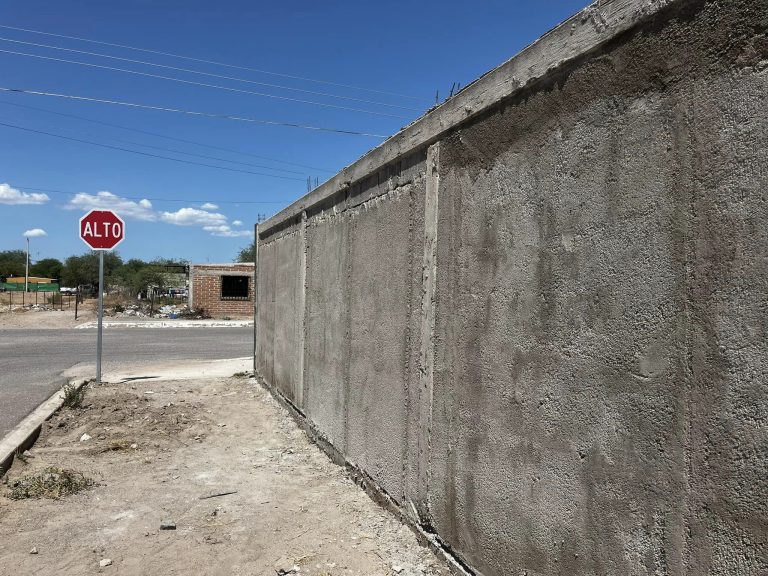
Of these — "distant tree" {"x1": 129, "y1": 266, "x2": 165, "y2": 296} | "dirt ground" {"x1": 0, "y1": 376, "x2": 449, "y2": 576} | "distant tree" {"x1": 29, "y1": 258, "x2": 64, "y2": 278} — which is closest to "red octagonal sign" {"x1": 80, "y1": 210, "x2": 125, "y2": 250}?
"dirt ground" {"x1": 0, "y1": 376, "x2": 449, "y2": 576}

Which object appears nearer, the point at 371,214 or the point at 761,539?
the point at 761,539

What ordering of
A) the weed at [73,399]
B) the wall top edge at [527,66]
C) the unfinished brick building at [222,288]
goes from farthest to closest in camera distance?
the unfinished brick building at [222,288]
the weed at [73,399]
the wall top edge at [527,66]

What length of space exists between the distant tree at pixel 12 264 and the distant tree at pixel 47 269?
1.71 m

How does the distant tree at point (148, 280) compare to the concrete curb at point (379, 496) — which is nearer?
the concrete curb at point (379, 496)

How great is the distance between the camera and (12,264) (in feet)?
321

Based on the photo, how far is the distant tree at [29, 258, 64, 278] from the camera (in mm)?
98062

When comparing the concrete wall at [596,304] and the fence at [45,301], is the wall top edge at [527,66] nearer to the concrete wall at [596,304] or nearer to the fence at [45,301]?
the concrete wall at [596,304]

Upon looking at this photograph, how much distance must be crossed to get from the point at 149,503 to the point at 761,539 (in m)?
4.13

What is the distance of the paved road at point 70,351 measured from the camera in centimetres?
859

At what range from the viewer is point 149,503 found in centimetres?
450

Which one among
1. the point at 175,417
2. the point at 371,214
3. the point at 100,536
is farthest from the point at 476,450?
the point at 175,417

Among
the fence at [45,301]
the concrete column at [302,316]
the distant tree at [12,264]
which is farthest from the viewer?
the distant tree at [12,264]

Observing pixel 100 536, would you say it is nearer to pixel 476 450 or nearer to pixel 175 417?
pixel 476 450

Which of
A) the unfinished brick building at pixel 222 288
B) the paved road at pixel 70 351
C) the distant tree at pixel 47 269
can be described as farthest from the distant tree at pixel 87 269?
the paved road at pixel 70 351
